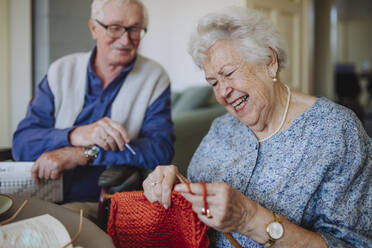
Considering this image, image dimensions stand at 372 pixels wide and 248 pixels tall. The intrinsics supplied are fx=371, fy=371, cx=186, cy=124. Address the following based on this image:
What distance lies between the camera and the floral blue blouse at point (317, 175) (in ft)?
3.57

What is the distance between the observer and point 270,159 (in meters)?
1.25

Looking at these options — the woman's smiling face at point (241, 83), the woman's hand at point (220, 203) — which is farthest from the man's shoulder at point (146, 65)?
the woman's hand at point (220, 203)

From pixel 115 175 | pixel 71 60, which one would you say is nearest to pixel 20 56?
pixel 71 60

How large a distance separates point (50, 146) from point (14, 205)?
723 mm

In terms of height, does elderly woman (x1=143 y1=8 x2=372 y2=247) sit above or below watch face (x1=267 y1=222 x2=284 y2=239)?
above

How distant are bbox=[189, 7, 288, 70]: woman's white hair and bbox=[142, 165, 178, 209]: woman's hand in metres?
0.45

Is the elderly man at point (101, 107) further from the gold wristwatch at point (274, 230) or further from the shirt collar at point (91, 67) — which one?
the gold wristwatch at point (274, 230)

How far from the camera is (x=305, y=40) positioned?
3.76m

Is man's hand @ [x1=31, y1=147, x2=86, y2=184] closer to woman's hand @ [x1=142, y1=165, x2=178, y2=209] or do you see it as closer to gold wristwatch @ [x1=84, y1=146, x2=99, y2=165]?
gold wristwatch @ [x1=84, y1=146, x2=99, y2=165]

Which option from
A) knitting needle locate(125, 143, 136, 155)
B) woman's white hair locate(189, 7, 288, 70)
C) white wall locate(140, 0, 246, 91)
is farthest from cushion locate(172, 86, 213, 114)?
woman's white hair locate(189, 7, 288, 70)

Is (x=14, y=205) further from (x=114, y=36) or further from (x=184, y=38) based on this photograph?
(x=184, y=38)

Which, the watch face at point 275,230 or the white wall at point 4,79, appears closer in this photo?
the watch face at point 275,230

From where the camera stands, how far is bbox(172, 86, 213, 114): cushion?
11.7ft

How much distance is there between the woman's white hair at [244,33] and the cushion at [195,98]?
2.22 m
